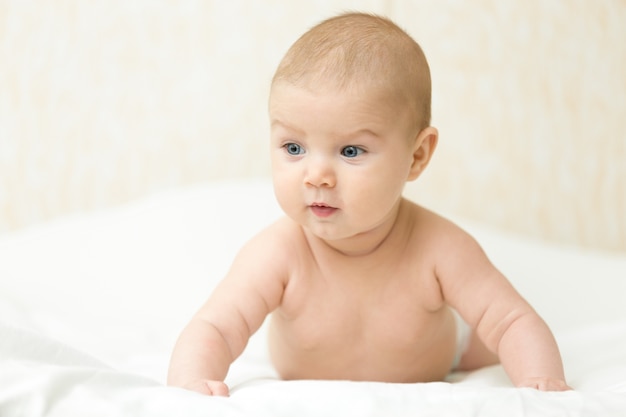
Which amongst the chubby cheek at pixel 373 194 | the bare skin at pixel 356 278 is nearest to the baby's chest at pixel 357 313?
the bare skin at pixel 356 278

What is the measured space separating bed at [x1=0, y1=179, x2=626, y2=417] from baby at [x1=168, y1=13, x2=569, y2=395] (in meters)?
0.07

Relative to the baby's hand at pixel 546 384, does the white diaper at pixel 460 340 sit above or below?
above

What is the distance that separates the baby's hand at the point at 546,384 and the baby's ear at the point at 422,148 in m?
0.30

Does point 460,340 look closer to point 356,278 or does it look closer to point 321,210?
point 356,278

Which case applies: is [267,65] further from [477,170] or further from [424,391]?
[424,391]

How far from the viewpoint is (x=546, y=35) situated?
2033 millimetres

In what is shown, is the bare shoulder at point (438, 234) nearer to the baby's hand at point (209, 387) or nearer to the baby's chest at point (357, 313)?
the baby's chest at point (357, 313)

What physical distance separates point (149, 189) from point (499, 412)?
1.48 metres

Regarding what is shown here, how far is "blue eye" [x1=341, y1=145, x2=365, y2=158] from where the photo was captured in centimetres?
106

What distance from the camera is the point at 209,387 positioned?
0.98m

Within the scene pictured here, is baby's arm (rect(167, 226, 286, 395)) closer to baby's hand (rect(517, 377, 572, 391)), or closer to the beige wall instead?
baby's hand (rect(517, 377, 572, 391))

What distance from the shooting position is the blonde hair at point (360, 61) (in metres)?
1.04

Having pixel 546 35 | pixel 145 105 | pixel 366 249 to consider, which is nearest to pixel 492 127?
pixel 546 35

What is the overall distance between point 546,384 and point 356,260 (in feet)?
1.02
